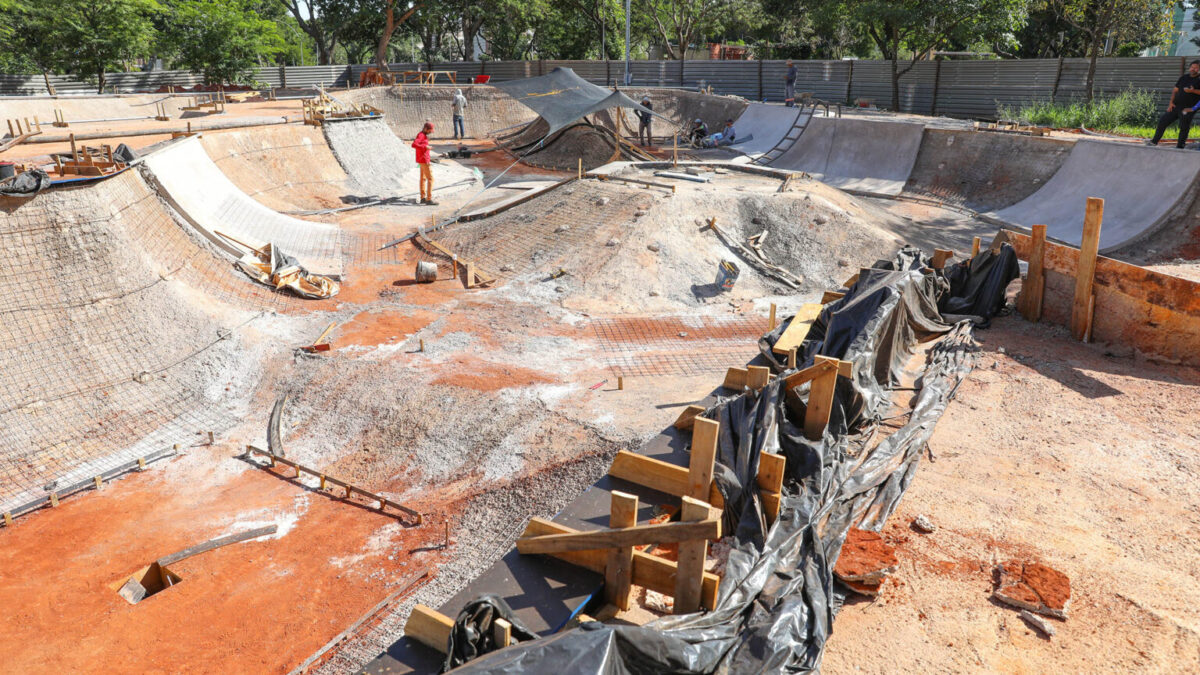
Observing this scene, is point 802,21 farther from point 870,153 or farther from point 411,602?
point 411,602

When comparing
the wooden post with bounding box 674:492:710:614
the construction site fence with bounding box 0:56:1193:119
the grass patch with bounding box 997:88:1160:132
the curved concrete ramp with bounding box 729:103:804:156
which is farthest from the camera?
the curved concrete ramp with bounding box 729:103:804:156

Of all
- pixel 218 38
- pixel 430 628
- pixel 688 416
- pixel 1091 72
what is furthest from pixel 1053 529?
pixel 218 38

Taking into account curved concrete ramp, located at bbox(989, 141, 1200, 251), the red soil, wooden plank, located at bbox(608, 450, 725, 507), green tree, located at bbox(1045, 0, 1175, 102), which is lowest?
the red soil

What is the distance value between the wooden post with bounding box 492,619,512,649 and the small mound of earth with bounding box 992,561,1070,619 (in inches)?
136

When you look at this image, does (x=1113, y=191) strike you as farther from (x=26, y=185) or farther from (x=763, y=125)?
(x=26, y=185)

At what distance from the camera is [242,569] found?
7.58 meters

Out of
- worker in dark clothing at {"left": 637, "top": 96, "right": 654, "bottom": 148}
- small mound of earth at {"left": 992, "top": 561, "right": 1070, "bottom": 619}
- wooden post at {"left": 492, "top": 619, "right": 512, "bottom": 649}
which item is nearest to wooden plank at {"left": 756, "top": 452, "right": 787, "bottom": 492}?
small mound of earth at {"left": 992, "top": 561, "right": 1070, "bottom": 619}

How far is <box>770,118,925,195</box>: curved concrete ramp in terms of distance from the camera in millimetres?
23359

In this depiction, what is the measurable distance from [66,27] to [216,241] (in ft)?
74.1

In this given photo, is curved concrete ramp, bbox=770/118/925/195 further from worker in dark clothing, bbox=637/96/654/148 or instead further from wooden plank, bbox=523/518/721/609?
wooden plank, bbox=523/518/721/609

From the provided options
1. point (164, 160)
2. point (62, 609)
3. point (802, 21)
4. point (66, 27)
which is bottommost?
point (62, 609)

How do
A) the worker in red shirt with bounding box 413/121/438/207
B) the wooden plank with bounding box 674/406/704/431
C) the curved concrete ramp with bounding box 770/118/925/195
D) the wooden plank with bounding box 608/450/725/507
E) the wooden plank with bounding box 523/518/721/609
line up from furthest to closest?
the curved concrete ramp with bounding box 770/118/925/195, the worker in red shirt with bounding box 413/121/438/207, the wooden plank with bounding box 674/406/704/431, the wooden plank with bounding box 608/450/725/507, the wooden plank with bounding box 523/518/721/609

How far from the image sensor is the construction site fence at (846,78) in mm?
25578

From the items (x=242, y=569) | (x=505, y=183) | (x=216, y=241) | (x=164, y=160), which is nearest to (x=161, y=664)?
(x=242, y=569)
